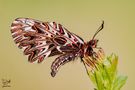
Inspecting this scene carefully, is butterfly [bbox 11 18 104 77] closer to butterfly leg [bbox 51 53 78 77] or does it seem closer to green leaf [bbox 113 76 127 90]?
butterfly leg [bbox 51 53 78 77]

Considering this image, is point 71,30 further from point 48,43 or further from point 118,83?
point 118,83

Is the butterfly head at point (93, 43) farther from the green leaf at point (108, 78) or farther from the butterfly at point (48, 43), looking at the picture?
the green leaf at point (108, 78)

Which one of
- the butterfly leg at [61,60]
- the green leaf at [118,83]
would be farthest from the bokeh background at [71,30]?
the green leaf at [118,83]

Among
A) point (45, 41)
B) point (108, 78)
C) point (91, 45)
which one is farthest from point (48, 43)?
point (108, 78)

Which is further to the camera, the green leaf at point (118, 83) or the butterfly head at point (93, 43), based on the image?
the butterfly head at point (93, 43)

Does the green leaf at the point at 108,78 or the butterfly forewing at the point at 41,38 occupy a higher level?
the butterfly forewing at the point at 41,38

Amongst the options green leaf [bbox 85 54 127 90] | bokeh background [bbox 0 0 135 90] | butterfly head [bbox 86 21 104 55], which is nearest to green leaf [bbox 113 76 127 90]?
green leaf [bbox 85 54 127 90]

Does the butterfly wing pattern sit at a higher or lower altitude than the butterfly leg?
higher
